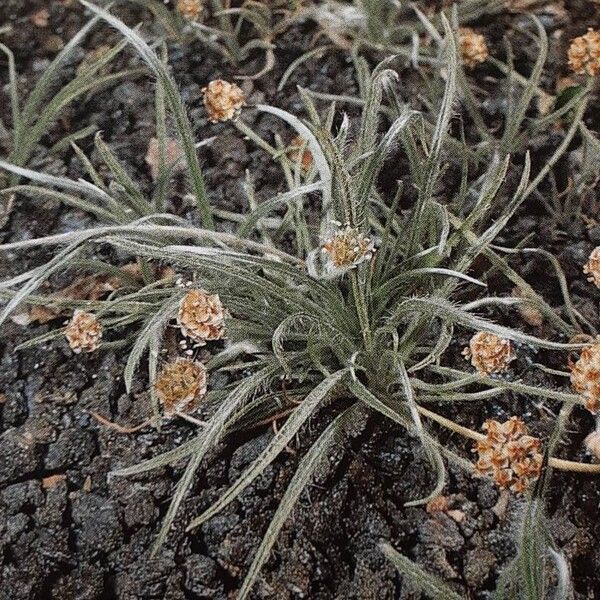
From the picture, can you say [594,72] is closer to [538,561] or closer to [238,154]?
[238,154]

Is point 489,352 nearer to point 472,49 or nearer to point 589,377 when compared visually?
point 589,377

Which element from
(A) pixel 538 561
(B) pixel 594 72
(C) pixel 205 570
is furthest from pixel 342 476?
(B) pixel 594 72

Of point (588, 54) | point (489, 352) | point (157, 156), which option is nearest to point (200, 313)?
point (489, 352)

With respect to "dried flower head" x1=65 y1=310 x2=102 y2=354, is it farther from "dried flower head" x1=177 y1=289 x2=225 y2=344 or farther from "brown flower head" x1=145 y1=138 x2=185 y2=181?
"brown flower head" x1=145 y1=138 x2=185 y2=181

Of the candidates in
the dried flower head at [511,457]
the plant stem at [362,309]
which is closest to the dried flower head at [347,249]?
the plant stem at [362,309]

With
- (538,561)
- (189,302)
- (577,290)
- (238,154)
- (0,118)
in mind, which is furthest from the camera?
(0,118)

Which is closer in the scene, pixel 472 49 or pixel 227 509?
pixel 227 509
